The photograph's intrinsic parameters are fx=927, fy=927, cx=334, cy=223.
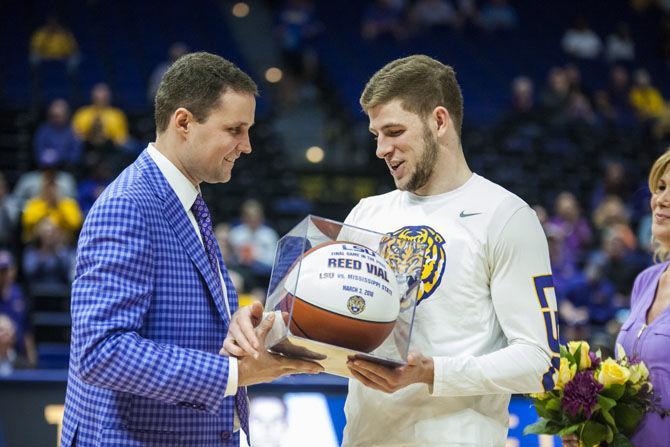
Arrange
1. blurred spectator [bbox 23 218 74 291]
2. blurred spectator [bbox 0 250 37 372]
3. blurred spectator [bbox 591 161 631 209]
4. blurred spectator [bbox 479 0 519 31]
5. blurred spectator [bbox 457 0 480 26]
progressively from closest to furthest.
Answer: blurred spectator [bbox 0 250 37 372], blurred spectator [bbox 23 218 74 291], blurred spectator [bbox 591 161 631 209], blurred spectator [bbox 457 0 480 26], blurred spectator [bbox 479 0 519 31]

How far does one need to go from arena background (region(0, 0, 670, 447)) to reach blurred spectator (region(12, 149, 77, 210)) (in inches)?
1.1

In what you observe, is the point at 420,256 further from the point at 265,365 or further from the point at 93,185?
the point at 93,185

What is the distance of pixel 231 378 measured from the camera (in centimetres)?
268

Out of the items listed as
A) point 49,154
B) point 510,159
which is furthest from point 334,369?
point 510,159

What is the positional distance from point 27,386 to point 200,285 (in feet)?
10.8

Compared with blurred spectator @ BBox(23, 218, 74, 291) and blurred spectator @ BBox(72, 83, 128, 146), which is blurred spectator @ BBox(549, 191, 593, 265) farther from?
blurred spectator @ BBox(23, 218, 74, 291)

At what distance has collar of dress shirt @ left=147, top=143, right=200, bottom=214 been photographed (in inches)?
116

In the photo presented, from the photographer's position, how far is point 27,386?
568 centimetres

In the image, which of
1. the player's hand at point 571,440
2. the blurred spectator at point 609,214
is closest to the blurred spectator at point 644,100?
the blurred spectator at point 609,214

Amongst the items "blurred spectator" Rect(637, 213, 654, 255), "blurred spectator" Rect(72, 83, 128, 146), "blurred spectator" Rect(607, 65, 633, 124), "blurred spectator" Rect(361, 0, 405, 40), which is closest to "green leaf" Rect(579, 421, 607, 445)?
"blurred spectator" Rect(637, 213, 654, 255)

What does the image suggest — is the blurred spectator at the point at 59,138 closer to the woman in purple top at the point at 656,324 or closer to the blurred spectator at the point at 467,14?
the woman in purple top at the point at 656,324

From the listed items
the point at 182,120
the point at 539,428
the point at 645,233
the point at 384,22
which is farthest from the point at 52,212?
the point at 384,22

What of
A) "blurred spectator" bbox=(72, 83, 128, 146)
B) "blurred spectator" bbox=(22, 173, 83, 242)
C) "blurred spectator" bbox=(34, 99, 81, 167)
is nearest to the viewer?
"blurred spectator" bbox=(22, 173, 83, 242)

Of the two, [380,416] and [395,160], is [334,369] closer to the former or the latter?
[380,416]
